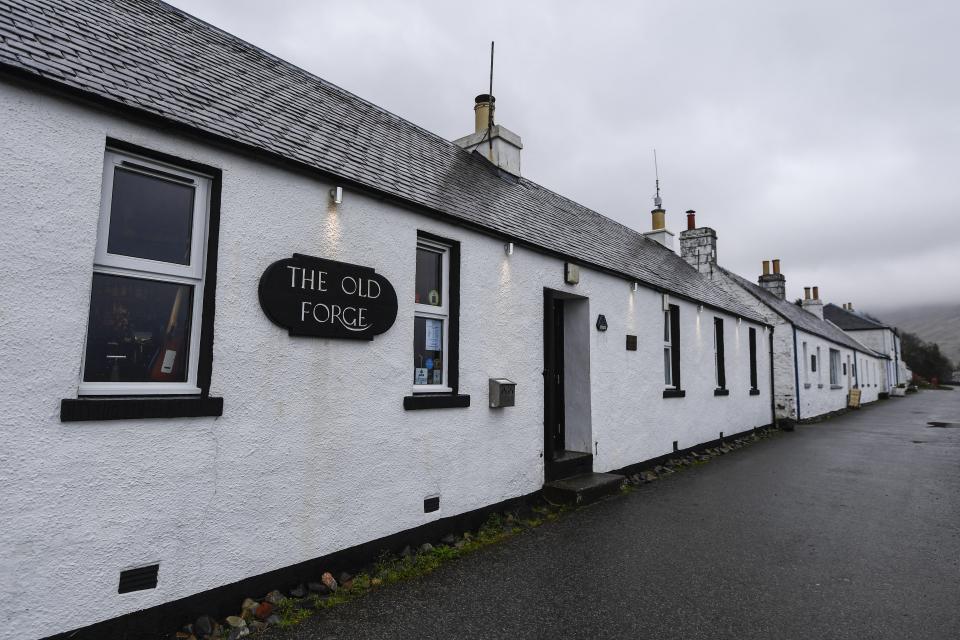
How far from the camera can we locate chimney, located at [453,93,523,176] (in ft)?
32.4

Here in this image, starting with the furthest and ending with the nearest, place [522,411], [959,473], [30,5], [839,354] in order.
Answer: [839,354], [959,473], [522,411], [30,5]

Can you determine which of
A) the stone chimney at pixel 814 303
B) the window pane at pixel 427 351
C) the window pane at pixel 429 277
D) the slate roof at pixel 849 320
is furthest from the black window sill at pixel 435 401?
the slate roof at pixel 849 320

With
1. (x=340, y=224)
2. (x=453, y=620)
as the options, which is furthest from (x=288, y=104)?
(x=453, y=620)

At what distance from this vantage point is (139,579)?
3275mm

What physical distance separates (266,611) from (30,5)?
16.6 ft

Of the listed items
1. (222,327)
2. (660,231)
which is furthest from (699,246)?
(222,327)

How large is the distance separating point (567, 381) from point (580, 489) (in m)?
1.98

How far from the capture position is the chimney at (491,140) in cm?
987

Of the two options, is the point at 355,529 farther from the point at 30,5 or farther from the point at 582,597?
the point at 30,5

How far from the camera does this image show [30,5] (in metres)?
3.97

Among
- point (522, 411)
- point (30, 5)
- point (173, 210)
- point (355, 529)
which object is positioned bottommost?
point (355, 529)

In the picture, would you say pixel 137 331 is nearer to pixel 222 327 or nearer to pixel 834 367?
pixel 222 327

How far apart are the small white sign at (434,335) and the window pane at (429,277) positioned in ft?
0.70

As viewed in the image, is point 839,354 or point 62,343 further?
point 839,354
